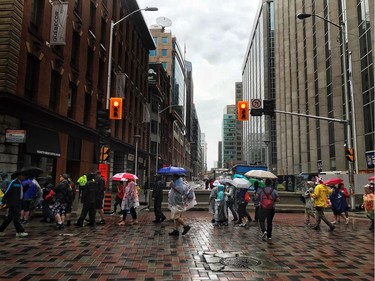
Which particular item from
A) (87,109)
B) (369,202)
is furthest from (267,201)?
(87,109)

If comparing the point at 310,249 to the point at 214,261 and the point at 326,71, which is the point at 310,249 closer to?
the point at 214,261

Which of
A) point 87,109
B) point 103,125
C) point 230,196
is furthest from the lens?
point 87,109

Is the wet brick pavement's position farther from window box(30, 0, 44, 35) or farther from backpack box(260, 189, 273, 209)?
window box(30, 0, 44, 35)

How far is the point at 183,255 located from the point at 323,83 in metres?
40.1

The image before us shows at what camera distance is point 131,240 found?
9422mm

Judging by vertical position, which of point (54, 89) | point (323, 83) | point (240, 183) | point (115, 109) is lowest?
point (240, 183)

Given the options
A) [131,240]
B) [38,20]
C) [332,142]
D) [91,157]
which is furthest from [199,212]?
[332,142]

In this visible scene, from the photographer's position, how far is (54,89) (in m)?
20.8

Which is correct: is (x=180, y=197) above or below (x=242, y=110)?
below

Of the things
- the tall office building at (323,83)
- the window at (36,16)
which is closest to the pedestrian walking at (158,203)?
the window at (36,16)

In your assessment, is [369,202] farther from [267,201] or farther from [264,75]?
[264,75]

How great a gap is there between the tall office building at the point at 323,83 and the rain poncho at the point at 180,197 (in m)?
13.8

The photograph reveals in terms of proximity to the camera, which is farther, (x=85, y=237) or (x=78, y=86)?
(x=78, y=86)

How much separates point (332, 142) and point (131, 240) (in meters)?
36.2
